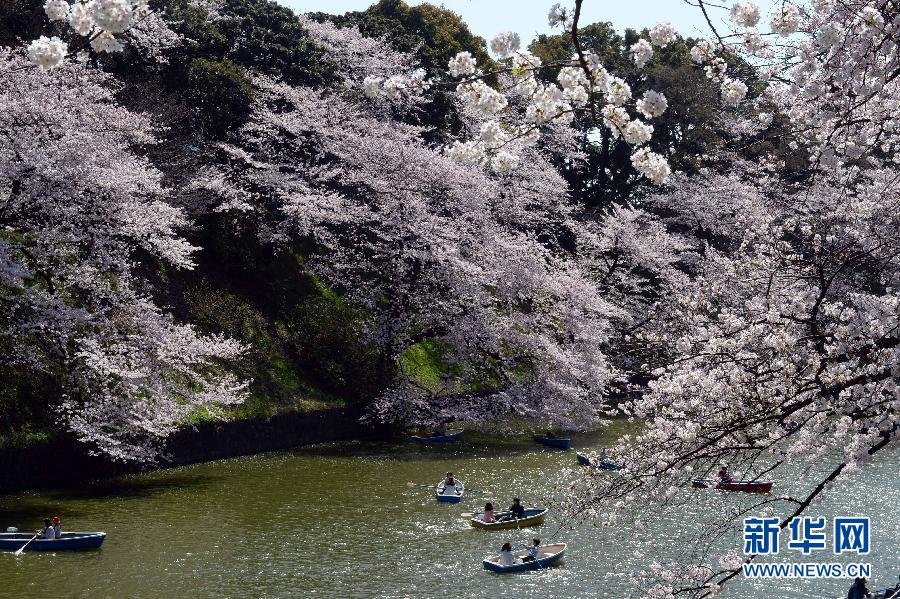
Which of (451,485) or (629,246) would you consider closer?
(451,485)

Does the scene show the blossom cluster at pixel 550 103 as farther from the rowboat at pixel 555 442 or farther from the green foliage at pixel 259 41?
the green foliage at pixel 259 41

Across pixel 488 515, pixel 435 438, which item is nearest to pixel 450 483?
pixel 488 515

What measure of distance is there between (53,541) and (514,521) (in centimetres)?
911

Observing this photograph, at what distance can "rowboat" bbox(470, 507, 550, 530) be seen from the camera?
19453 millimetres

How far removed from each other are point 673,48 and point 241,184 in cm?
2811

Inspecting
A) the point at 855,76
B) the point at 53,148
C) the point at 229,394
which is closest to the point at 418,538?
the point at 229,394

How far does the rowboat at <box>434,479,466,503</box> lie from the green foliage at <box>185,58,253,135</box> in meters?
16.0

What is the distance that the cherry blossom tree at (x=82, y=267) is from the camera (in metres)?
19.8

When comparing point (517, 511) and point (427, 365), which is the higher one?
point (427, 365)

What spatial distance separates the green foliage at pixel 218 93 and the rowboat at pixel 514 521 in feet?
58.3

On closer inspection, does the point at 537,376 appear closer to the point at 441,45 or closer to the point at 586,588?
the point at 586,588

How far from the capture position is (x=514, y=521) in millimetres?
19453

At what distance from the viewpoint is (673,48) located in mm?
48938

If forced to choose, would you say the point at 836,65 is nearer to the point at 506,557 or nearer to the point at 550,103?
the point at 550,103
